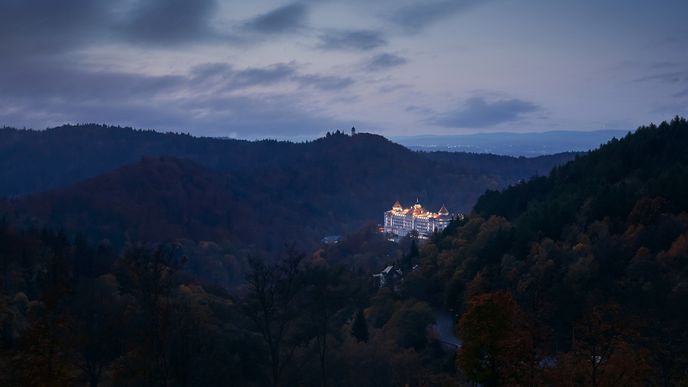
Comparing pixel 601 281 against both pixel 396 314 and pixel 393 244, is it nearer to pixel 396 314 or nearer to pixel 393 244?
pixel 396 314

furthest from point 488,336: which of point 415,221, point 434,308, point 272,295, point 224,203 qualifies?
point 224,203

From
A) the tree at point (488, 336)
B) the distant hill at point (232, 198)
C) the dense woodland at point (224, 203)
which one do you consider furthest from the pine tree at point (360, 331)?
the distant hill at point (232, 198)

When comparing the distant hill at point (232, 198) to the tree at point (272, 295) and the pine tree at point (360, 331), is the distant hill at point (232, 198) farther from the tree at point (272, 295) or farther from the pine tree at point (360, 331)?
the tree at point (272, 295)

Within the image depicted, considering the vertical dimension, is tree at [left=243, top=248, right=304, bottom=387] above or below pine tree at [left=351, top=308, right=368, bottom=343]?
above

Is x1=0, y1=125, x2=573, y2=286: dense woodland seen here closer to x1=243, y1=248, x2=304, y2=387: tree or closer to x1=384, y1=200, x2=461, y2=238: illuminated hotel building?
x1=384, y1=200, x2=461, y2=238: illuminated hotel building

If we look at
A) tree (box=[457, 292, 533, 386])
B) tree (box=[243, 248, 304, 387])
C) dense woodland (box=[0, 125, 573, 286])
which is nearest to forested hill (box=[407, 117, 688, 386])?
tree (box=[457, 292, 533, 386])

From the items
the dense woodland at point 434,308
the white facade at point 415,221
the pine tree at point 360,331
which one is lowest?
the white facade at point 415,221

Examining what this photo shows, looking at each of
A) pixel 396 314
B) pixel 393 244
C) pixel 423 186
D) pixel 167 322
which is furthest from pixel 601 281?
pixel 423 186
